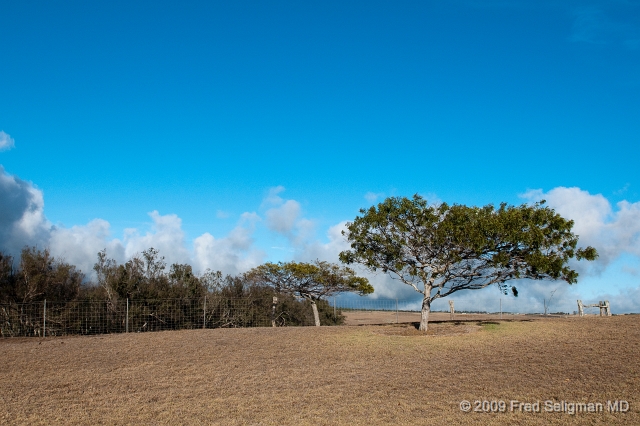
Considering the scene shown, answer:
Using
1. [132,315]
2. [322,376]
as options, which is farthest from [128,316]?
[322,376]

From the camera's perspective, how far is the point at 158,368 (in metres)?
13.1

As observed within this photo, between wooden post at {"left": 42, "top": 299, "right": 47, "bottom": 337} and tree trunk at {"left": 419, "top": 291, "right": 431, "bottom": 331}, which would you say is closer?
tree trunk at {"left": 419, "top": 291, "right": 431, "bottom": 331}

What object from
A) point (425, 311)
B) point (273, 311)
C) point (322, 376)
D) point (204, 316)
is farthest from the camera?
point (273, 311)

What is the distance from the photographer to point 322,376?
11625 millimetres

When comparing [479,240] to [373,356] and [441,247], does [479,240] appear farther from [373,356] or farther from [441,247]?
[373,356]

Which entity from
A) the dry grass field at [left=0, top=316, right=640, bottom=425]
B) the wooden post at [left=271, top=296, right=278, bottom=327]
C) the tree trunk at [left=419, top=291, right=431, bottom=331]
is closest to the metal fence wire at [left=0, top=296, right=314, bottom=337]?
the wooden post at [left=271, top=296, right=278, bottom=327]

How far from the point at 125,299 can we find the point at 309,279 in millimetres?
9536

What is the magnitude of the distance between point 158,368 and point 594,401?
987 centimetres

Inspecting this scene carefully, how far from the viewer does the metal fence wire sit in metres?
21.5

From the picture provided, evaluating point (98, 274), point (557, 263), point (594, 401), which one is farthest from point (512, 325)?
point (98, 274)

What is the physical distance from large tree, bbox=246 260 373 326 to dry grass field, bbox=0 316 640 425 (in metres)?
8.75

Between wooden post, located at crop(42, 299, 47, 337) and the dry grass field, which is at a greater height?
wooden post, located at crop(42, 299, 47, 337)

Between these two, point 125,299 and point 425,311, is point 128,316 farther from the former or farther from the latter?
point 425,311

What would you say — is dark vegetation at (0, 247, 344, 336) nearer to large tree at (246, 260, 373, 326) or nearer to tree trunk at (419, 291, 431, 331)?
large tree at (246, 260, 373, 326)
